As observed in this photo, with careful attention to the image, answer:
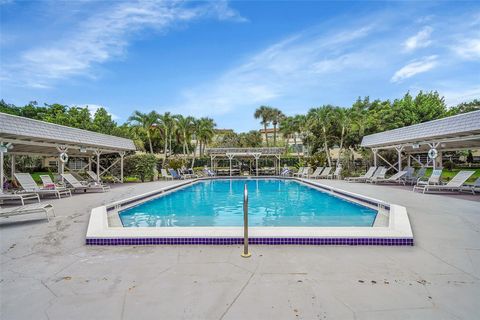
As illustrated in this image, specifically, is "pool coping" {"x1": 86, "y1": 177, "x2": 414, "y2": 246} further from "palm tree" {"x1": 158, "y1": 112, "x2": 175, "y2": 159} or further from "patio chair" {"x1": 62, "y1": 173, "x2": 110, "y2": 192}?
"palm tree" {"x1": 158, "y1": 112, "x2": 175, "y2": 159}

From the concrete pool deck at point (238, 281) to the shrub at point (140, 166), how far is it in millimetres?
15314

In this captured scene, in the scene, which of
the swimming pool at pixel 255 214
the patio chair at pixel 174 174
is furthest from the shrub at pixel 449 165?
the patio chair at pixel 174 174

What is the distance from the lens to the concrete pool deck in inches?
95.9

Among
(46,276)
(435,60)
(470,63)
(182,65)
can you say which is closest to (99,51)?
(182,65)

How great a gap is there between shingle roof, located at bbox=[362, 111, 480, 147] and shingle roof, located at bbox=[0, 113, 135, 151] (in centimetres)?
1585

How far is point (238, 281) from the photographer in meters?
3.01

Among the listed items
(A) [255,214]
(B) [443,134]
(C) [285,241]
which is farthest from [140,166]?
(B) [443,134]

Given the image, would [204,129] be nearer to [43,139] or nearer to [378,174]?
[378,174]

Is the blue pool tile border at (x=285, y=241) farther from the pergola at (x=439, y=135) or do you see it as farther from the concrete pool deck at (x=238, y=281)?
the pergola at (x=439, y=135)

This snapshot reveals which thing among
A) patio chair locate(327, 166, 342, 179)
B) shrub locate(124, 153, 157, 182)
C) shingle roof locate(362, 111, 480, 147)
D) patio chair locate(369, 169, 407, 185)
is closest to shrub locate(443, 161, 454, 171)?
patio chair locate(327, 166, 342, 179)

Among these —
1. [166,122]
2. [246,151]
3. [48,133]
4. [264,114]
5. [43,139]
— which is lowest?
[246,151]

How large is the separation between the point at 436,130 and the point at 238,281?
12.9 metres

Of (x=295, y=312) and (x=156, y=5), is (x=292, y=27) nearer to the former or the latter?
(x=156, y=5)

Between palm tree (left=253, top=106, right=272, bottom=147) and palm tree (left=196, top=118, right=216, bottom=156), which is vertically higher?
palm tree (left=253, top=106, right=272, bottom=147)
